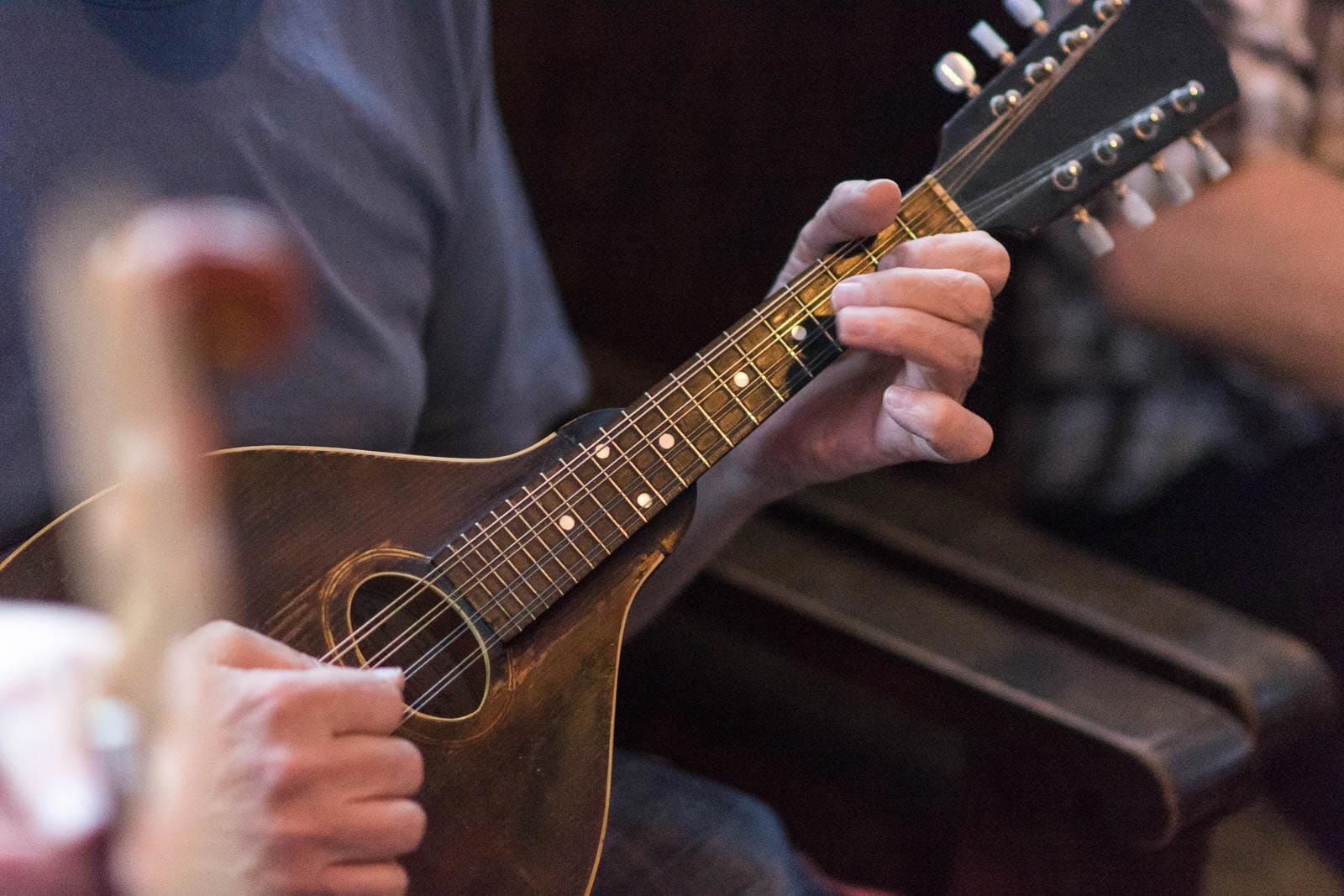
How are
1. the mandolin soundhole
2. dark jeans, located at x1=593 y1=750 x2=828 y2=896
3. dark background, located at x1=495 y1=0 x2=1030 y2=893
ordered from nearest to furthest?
the mandolin soundhole < dark jeans, located at x1=593 y1=750 x2=828 y2=896 < dark background, located at x1=495 y1=0 x2=1030 y2=893

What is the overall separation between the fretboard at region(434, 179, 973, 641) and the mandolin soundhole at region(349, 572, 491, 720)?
2cm

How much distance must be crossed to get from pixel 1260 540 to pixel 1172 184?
61cm

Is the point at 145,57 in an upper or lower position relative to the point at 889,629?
upper

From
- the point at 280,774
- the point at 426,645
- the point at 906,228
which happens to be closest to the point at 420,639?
the point at 426,645

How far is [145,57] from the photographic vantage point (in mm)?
645

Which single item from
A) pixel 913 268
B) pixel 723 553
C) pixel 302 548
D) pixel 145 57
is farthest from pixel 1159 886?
pixel 145 57

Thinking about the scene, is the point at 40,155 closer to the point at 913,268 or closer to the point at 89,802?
the point at 89,802

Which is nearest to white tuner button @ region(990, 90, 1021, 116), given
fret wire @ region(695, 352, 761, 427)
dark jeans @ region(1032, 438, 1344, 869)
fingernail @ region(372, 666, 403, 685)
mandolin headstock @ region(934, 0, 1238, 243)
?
mandolin headstock @ region(934, 0, 1238, 243)

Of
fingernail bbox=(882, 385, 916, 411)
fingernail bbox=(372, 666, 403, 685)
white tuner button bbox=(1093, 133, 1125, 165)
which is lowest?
white tuner button bbox=(1093, 133, 1125, 165)

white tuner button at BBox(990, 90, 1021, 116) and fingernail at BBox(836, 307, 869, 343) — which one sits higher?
fingernail at BBox(836, 307, 869, 343)

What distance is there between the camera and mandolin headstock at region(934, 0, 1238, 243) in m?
0.64

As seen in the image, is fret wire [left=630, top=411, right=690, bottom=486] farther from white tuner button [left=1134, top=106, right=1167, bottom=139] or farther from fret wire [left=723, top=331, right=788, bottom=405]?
white tuner button [left=1134, top=106, right=1167, bottom=139]

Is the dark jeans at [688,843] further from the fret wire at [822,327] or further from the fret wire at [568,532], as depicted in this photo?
the fret wire at [822,327]

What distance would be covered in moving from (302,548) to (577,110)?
2.43ft
